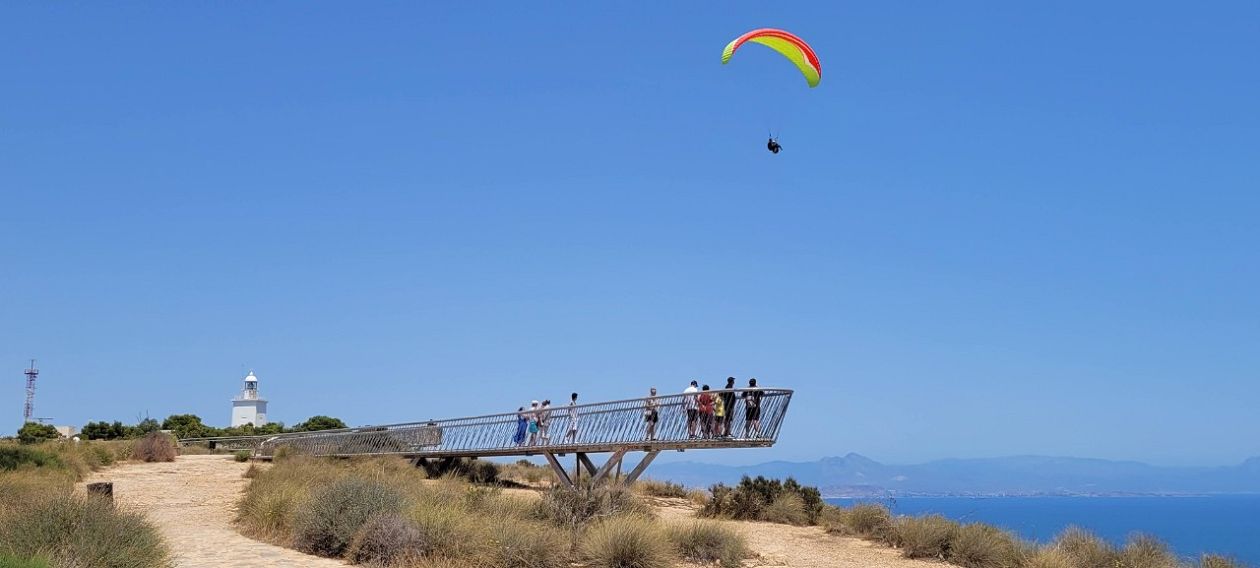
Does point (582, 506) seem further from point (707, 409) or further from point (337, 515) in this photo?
point (707, 409)

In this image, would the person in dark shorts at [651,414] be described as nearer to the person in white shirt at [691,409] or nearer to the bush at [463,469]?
the person in white shirt at [691,409]

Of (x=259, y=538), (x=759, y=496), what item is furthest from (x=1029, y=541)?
(x=259, y=538)

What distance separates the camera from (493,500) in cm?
1653

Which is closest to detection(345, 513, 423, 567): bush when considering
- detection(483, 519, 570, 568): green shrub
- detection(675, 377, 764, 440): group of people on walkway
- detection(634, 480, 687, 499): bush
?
detection(483, 519, 570, 568): green shrub

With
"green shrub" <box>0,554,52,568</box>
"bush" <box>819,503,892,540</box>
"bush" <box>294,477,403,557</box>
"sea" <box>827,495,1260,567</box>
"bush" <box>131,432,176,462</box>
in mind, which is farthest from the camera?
"bush" <box>131,432,176,462</box>

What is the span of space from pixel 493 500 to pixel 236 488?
30.0 ft

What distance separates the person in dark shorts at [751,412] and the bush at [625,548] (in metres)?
6.70

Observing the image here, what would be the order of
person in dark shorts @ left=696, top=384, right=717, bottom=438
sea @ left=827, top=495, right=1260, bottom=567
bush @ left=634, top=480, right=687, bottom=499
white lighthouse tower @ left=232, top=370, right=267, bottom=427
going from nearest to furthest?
sea @ left=827, top=495, right=1260, bottom=567 < person in dark shorts @ left=696, top=384, right=717, bottom=438 < bush @ left=634, top=480, right=687, bottom=499 < white lighthouse tower @ left=232, top=370, right=267, bottom=427

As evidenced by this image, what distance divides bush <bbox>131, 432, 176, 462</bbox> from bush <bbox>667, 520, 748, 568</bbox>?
21641 millimetres

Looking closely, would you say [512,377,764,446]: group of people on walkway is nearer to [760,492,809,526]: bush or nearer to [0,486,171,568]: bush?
[760,492,809,526]: bush

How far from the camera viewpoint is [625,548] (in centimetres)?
1286

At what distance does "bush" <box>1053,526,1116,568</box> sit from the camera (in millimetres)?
15291

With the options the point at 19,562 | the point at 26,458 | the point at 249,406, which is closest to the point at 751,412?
the point at 19,562

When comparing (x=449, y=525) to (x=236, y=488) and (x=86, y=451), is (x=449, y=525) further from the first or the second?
(x=86, y=451)
